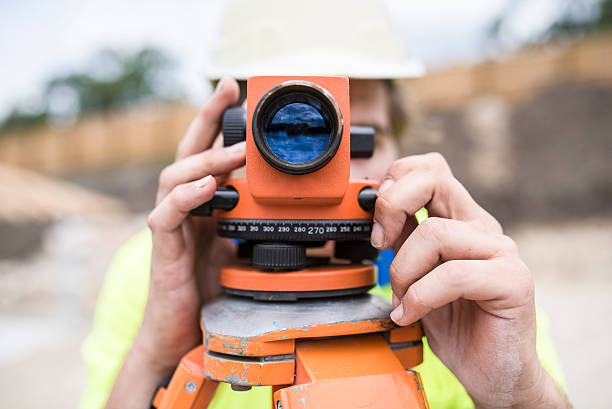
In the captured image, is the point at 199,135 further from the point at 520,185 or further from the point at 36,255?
the point at 36,255

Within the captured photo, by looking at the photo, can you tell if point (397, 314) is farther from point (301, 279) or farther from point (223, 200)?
point (223, 200)

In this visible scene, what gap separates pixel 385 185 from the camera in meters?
0.95

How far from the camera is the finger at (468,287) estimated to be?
0.81 metres

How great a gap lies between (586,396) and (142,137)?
50.2ft

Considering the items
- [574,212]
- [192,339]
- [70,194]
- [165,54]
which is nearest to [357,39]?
[192,339]

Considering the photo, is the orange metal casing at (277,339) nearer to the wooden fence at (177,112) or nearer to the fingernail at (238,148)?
the fingernail at (238,148)

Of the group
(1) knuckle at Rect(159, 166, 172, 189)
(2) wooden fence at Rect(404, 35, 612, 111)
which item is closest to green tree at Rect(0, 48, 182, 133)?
(2) wooden fence at Rect(404, 35, 612, 111)

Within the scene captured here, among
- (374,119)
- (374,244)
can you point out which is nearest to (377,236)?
(374,244)

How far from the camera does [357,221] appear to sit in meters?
0.91

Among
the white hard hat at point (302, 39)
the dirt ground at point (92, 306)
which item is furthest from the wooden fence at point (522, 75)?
the white hard hat at point (302, 39)

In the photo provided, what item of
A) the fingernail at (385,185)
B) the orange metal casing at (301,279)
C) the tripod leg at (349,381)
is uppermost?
the fingernail at (385,185)

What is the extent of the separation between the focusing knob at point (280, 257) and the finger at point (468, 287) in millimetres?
202

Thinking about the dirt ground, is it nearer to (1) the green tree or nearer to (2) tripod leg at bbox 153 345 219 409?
(2) tripod leg at bbox 153 345 219 409

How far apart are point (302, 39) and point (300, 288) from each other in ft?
3.06
